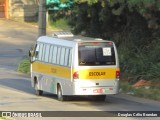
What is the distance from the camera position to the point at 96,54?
22156 mm

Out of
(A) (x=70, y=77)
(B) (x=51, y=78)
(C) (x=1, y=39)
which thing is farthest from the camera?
(C) (x=1, y=39)

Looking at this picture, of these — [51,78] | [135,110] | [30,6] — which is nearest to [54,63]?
[51,78]

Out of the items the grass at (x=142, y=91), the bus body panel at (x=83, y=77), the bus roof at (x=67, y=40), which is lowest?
the grass at (x=142, y=91)

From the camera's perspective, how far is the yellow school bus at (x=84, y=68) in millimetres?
21781

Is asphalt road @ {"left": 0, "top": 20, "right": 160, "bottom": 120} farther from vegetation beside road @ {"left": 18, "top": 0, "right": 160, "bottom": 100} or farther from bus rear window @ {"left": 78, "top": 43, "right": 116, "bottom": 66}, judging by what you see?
bus rear window @ {"left": 78, "top": 43, "right": 116, "bottom": 66}

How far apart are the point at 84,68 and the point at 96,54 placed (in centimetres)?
71

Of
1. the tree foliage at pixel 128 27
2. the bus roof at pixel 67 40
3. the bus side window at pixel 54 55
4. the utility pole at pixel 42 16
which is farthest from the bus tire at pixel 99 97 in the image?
the utility pole at pixel 42 16

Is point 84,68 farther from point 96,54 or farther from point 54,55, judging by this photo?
point 54,55

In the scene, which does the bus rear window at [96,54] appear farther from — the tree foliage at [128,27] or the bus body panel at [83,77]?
the tree foliage at [128,27]

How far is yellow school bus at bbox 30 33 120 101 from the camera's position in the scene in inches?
858

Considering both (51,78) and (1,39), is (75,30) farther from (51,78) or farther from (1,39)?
(1,39)

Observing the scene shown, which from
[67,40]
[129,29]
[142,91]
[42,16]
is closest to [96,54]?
[67,40]

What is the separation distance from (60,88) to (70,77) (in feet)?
3.48

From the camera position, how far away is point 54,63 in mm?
23219
